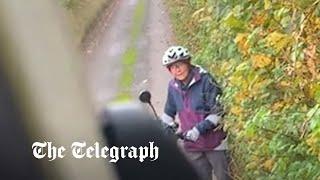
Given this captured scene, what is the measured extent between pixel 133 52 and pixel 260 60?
10.3 m

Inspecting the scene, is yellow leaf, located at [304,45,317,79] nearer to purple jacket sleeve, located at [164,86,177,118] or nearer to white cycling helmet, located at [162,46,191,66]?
white cycling helmet, located at [162,46,191,66]

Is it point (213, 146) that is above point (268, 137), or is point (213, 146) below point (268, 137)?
below

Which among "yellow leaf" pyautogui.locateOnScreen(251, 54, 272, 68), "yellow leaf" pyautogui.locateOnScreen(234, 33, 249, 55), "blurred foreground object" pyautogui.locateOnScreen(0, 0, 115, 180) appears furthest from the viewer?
"yellow leaf" pyautogui.locateOnScreen(234, 33, 249, 55)

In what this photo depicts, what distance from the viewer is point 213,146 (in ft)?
15.7

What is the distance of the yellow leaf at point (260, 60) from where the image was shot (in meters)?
3.88

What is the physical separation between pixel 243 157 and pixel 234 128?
69 cm

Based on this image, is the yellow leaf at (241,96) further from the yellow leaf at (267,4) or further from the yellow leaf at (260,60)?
the yellow leaf at (267,4)

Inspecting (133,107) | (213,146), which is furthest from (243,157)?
(133,107)

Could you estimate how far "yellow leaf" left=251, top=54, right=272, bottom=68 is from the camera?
388cm

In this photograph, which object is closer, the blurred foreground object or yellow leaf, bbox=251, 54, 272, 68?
the blurred foreground object

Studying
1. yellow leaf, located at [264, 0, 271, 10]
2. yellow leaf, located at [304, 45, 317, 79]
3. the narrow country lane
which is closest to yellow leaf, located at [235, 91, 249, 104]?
yellow leaf, located at [264, 0, 271, 10]

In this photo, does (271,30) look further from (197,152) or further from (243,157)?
(243,157)

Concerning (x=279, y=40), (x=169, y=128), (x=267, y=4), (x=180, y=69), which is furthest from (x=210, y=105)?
(x=169, y=128)

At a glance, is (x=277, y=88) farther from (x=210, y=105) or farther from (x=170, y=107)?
(x=170, y=107)
